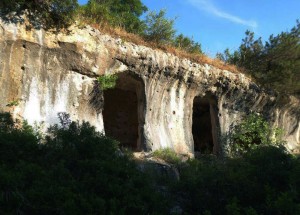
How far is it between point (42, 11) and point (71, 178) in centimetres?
507

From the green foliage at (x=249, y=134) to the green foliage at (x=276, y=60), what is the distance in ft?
6.56

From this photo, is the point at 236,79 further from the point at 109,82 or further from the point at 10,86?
the point at 10,86

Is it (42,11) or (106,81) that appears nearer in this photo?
(42,11)

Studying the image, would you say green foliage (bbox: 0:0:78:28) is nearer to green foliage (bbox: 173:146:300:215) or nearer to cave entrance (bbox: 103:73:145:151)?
green foliage (bbox: 173:146:300:215)

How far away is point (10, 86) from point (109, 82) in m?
2.53

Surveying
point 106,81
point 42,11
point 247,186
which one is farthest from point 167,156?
point 247,186

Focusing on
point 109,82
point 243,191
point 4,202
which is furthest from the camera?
point 109,82

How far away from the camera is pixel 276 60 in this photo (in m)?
16.0

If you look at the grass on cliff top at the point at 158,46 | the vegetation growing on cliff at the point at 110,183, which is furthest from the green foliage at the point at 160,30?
the vegetation growing on cliff at the point at 110,183

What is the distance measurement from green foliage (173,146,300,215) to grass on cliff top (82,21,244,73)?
18.0 ft

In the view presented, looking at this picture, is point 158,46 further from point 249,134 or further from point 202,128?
point 202,128

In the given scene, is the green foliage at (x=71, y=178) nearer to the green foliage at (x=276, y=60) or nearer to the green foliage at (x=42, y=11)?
the green foliage at (x=42, y=11)

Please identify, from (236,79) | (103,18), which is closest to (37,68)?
(103,18)

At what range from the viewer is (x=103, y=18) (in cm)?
1116
